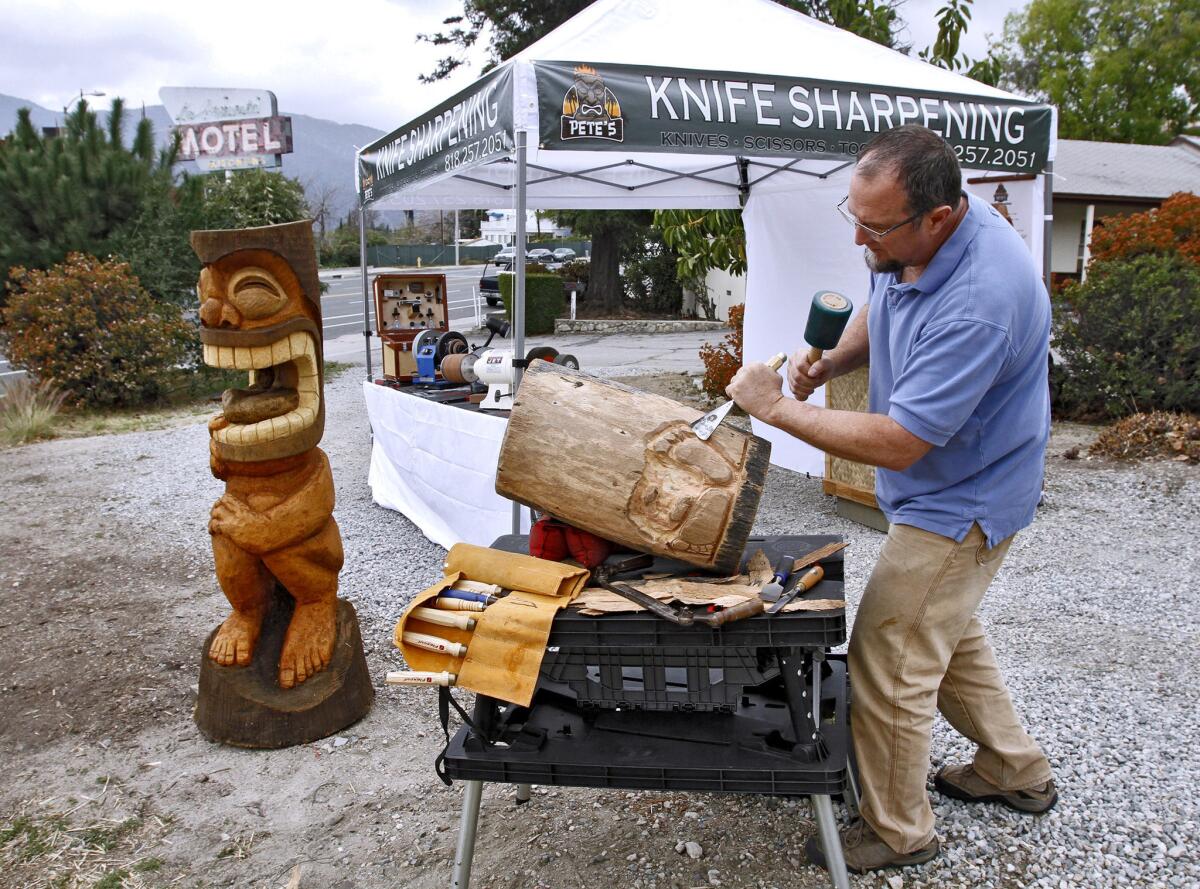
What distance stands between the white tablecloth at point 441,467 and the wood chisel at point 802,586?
1918 millimetres

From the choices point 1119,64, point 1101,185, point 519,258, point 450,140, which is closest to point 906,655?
point 519,258

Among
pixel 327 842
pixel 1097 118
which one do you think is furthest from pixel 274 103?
pixel 327 842

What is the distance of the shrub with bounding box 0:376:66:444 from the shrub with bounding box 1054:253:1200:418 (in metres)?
10.0

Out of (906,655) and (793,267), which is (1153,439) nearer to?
(793,267)

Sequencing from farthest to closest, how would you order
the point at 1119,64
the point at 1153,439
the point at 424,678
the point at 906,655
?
the point at 1119,64, the point at 1153,439, the point at 906,655, the point at 424,678

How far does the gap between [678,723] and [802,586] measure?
1.70 feet

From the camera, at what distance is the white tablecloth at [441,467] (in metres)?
4.44

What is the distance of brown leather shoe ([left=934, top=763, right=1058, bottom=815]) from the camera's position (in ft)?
8.42

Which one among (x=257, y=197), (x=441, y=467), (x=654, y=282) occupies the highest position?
(x=257, y=197)

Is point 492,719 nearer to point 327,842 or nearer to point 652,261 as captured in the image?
point 327,842

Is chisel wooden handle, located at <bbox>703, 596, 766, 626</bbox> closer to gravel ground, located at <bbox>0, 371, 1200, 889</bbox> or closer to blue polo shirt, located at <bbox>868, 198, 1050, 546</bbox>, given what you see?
blue polo shirt, located at <bbox>868, 198, 1050, 546</bbox>

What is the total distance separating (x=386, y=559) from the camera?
17.0ft

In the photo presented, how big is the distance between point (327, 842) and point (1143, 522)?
5076 mm

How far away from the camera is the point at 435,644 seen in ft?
6.57
